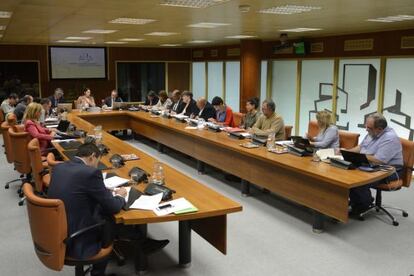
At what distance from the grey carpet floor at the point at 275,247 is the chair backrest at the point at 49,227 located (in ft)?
2.99

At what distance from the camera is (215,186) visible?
5898mm

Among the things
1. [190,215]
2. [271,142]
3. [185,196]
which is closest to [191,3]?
[271,142]

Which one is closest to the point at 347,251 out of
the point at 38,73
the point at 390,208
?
the point at 390,208

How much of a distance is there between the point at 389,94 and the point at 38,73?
9718 millimetres

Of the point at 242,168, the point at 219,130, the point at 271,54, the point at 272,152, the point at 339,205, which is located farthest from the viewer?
the point at 271,54

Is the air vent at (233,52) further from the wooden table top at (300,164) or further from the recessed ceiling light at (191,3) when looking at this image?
the recessed ceiling light at (191,3)

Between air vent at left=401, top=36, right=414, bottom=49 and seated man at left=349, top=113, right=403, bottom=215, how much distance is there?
10.1ft

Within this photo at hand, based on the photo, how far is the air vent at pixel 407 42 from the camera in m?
6.92

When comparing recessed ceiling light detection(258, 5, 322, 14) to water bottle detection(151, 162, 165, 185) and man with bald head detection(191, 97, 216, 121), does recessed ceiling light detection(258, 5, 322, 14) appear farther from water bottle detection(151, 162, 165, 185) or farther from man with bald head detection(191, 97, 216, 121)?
man with bald head detection(191, 97, 216, 121)

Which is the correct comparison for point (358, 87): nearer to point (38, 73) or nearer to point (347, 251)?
point (347, 251)

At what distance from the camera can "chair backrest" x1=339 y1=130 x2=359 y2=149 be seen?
5.27 metres

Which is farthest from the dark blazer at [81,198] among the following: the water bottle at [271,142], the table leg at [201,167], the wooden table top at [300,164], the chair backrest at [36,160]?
the table leg at [201,167]

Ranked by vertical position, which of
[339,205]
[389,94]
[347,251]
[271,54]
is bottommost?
[347,251]

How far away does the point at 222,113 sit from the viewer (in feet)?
23.9
